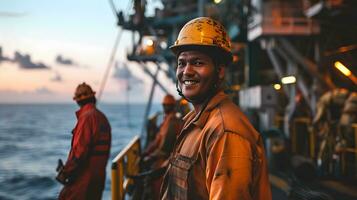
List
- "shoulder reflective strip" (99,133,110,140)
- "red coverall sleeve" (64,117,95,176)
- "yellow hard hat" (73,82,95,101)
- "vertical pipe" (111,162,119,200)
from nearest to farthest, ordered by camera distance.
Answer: "red coverall sleeve" (64,117,95,176) → "vertical pipe" (111,162,119,200) → "shoulder reflective strip" (99,133,110,140) → "yellow hard hat" (73,82,95,101)

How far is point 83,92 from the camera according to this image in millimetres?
5215

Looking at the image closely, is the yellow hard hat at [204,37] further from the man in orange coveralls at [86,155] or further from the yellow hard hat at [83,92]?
the yellow hard hat at [83,92]

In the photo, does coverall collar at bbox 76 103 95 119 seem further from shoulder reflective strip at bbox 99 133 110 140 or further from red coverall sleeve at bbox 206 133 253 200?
red coverall sleeve at bbox 206 133 253 200

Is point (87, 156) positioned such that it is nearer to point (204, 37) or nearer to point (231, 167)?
point (204, 37)

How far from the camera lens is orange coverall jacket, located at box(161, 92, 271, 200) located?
1.71 m

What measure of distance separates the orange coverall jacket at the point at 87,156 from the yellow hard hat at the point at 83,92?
0.16 metres

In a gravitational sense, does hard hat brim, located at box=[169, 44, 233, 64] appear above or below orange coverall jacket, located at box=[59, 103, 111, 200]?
above

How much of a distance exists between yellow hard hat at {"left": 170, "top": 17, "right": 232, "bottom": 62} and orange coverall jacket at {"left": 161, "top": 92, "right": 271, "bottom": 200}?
323 millimetres

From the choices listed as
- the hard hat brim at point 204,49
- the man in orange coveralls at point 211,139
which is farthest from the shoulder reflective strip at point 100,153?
the hard hat brim at point 204,49

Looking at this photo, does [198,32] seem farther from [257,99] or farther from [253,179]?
[257,99]

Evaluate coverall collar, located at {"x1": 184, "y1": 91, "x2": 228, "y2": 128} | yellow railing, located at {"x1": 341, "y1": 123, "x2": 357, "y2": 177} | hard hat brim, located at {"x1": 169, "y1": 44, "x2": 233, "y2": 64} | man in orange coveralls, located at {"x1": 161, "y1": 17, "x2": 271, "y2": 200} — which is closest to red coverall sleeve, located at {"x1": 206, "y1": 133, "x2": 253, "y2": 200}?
man in orange coveralls, located at {"x1": 161, "y1": 17, "x2": 271, "y2": 200}

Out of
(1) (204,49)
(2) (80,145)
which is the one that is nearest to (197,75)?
(1) (204,49)

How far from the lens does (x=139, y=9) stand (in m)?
20.2

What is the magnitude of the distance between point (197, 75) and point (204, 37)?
0.25 metres
